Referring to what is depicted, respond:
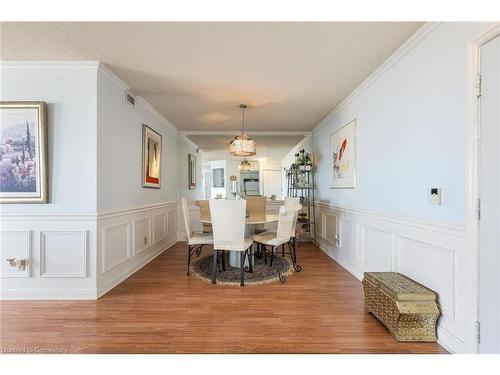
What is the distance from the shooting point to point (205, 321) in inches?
78.1

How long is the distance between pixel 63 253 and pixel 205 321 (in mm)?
1683

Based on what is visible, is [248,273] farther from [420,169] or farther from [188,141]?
[188,141]

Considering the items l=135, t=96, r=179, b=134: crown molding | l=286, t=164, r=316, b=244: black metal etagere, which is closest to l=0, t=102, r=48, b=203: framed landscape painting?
l=135, t=96, r=179, b=134: crown molding

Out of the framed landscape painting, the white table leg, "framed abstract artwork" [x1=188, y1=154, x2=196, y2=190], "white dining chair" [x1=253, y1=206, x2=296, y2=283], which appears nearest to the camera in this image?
the framed landscape painting

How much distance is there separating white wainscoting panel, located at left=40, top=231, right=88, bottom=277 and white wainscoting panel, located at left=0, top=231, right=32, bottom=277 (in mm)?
133

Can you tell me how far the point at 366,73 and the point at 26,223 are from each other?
12.9ft

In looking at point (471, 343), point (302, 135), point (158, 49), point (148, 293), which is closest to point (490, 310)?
point (471, 343)

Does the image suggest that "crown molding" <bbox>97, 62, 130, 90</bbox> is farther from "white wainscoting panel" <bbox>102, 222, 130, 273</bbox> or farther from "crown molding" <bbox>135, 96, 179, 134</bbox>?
"white wainscoting panel" <bbox>102, 222, 130, 273</bbox>

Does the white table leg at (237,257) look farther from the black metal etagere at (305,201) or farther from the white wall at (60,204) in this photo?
the black metal etagere at (305,201)

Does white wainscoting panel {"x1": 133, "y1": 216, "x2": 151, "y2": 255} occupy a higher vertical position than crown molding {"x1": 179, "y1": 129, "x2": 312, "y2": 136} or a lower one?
lower

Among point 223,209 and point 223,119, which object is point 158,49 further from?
point 223,119

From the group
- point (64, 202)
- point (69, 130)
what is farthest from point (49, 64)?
point (64, 202)

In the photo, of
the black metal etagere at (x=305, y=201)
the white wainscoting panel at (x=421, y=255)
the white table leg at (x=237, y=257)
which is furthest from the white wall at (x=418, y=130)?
the black metal etagere at (x=305, y=201)

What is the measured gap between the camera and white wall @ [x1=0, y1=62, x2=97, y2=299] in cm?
240
